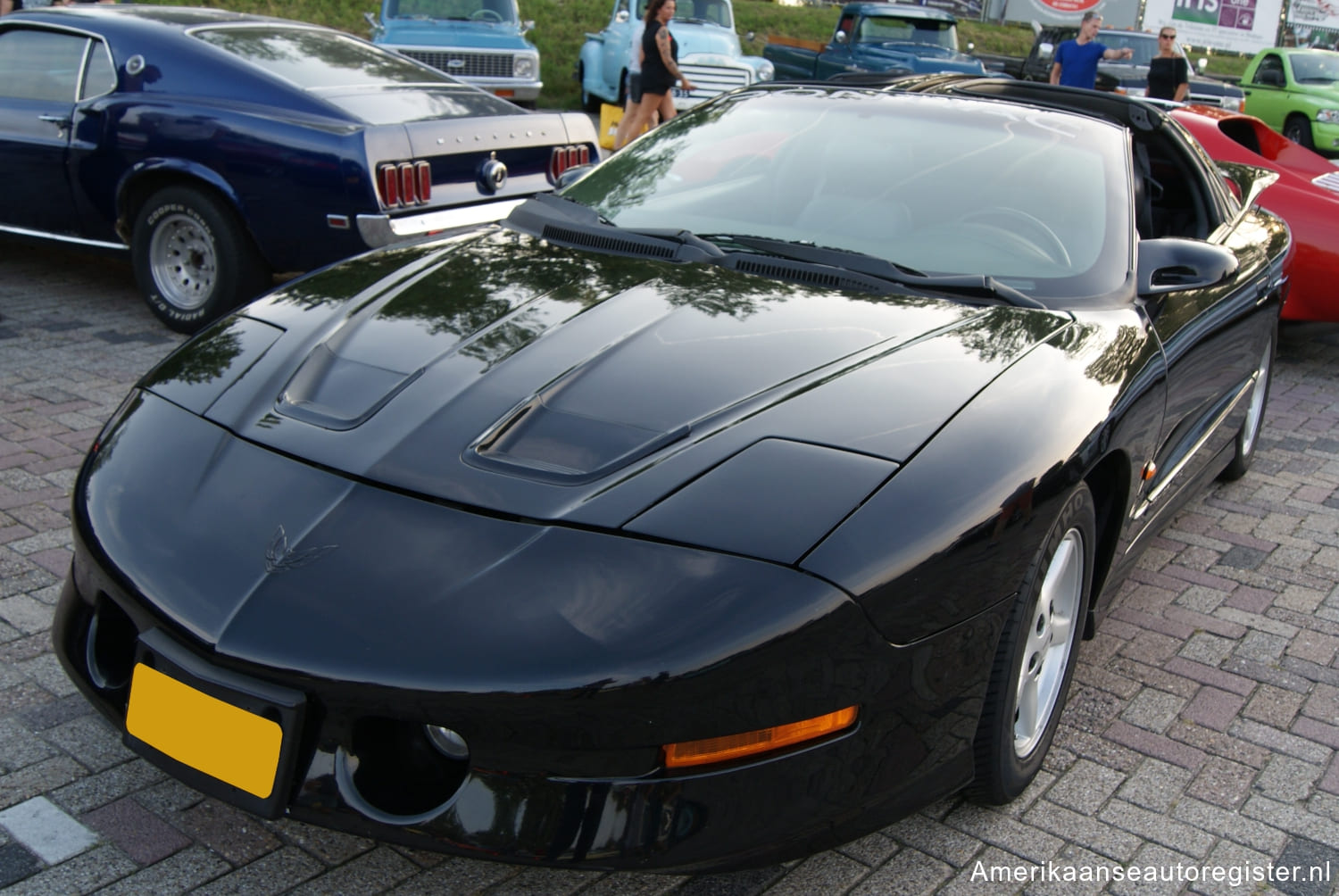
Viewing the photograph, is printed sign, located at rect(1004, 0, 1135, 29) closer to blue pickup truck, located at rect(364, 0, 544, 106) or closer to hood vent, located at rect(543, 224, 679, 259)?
blue pickup truck, located at rect(364, 0, 544, 106)

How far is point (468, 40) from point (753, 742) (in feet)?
37.2

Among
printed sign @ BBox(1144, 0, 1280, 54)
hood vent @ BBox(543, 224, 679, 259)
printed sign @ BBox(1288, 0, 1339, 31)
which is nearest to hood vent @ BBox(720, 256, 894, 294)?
hood vent @ BBox(543, 224, 679, 259)

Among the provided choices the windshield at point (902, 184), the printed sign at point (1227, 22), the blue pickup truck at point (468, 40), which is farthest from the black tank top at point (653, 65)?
the printed sign at point (1227, 22)

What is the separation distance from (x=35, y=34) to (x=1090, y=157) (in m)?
5.18

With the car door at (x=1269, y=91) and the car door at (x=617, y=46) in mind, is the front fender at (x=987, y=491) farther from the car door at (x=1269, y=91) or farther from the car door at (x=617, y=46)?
the car door at (x=1269, y=91)

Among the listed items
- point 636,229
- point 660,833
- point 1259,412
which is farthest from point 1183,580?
point 660,833

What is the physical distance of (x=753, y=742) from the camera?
6.20 ft

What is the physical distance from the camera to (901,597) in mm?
1985

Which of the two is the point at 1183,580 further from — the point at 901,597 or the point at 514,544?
the point at 514,544

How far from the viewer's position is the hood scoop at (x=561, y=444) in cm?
212

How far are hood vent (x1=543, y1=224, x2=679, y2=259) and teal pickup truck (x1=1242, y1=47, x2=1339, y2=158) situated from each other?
16181 mm

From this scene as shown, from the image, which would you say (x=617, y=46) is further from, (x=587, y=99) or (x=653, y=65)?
(x=653, y=65)

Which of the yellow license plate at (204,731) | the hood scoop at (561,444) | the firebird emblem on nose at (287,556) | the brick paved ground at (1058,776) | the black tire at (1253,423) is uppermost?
the hood scoop at (561,444)

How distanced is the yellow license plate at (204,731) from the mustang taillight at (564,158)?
14.8 feet
